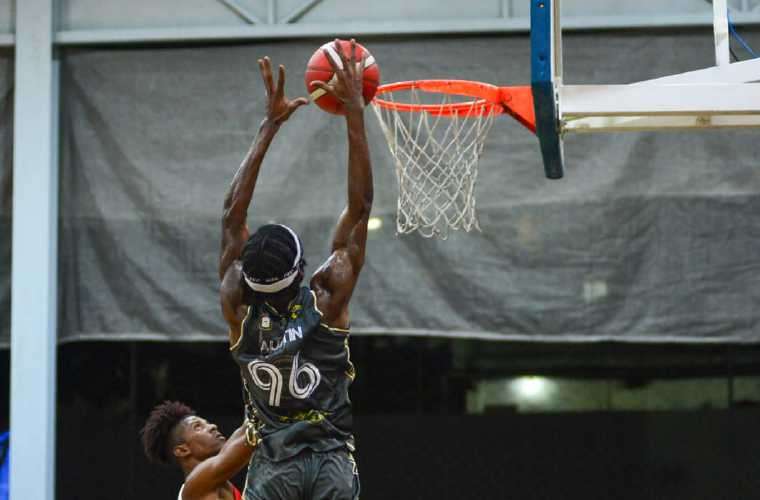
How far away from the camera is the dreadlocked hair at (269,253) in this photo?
14.2 feet

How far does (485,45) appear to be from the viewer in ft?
28.0

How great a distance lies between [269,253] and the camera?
4312mm

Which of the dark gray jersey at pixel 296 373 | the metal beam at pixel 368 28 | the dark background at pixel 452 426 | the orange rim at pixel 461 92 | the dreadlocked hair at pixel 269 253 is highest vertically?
the metal beam at pixel 368 28

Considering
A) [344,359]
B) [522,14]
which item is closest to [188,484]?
[344,359]

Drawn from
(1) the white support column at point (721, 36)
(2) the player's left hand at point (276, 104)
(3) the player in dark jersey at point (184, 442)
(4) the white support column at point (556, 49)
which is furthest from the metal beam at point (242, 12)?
(2) the player's left hand at point (276, 104)

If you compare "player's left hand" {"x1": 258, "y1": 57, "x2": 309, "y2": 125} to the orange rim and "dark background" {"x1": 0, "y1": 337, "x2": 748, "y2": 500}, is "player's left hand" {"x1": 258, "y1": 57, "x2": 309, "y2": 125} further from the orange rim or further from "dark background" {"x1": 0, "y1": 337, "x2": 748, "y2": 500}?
"dark background" {"x1": 0, "y1": 337, "x2": 748, "y2": 500}

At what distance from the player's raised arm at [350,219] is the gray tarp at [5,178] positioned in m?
4.71

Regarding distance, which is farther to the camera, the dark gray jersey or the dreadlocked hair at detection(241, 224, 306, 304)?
the dark gray jersey

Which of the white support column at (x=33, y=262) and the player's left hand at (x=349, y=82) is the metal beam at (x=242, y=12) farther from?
the player's left hand at (x=349, y=82)

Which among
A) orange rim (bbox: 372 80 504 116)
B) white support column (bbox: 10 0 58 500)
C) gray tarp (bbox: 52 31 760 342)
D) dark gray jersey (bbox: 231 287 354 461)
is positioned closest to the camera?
dark gray jersey (bbox: 231 287 354 461)

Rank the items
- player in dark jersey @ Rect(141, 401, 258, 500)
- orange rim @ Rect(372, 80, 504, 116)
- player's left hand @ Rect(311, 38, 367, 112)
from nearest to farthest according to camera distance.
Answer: player's left hand @ Rect(311, 38, 367, 112) < player in dark jersey @ Rect(141, 401, 258, 500) < orange rim @ Rect(372, 80, 504, 116)

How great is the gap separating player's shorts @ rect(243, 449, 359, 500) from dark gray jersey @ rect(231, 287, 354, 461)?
0.12 ft

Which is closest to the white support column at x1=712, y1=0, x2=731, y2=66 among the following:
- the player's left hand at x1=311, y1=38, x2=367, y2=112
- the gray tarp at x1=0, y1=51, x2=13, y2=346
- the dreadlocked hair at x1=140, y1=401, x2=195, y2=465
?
the player's left hand at x1=311, y1=38, x2=367, y2=112

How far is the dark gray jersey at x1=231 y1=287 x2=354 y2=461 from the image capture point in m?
4.43
